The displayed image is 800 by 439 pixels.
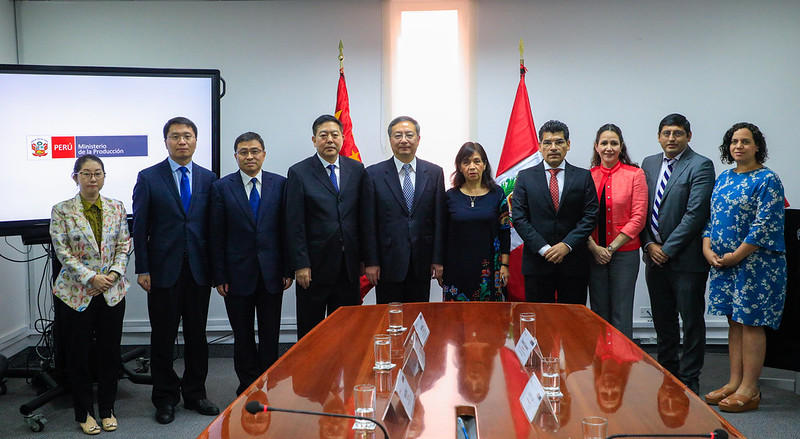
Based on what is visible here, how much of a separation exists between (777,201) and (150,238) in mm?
3333

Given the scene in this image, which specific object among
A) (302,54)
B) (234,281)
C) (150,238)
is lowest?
(234,281)

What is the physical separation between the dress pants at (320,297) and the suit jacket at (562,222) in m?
1.03

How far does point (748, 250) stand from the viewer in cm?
305

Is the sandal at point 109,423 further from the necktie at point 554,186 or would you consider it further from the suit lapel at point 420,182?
the necktie at point 554,186

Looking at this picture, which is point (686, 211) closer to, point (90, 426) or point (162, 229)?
point (162, 229)

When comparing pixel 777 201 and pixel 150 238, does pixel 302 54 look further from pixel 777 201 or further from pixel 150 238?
pixel 777 201

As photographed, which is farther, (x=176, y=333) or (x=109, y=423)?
(x=176, y=333)

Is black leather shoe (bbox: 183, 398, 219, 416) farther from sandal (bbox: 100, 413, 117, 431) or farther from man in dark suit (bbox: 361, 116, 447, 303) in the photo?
man in dark suit (bbox: 361, 116, 447, 303)

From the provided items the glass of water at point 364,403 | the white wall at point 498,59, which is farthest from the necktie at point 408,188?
the glass of water at point 364,403

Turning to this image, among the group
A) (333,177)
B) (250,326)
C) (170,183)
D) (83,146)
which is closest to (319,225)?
(333,177)

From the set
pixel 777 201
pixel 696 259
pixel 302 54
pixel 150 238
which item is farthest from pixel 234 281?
pixel 777 201

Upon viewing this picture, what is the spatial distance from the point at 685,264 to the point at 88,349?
3.29 metres

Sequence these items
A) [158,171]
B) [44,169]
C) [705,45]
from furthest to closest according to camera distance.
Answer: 1. [705,45]
2. [44,169]
3. [158,171]

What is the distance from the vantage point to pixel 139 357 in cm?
431
